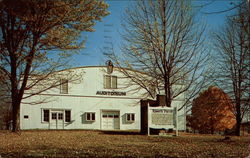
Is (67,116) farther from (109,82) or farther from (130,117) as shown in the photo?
(130,117)

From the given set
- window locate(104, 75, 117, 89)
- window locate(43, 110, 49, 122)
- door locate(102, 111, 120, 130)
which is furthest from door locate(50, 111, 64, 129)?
window locate(104, 75, 117, 89)

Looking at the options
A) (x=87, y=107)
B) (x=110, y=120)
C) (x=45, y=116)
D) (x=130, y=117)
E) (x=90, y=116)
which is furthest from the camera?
(x=130, y=117)

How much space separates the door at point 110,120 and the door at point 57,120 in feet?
16.3

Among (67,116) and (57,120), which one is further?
(67,116)

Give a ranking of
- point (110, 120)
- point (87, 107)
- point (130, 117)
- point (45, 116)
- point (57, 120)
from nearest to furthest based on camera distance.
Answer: point (45, 116) → point (57, 120) → point (87, 107) → point (110, 120) → point (130, 117)

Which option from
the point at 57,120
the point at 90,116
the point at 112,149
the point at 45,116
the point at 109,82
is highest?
the point at 109,82

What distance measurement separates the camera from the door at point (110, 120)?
31281 millimetres

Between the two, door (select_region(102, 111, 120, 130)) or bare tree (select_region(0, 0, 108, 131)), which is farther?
door (select_region(102, 111, 120, 130))

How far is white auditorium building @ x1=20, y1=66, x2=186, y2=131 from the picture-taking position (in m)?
28.5

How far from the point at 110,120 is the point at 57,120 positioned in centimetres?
630

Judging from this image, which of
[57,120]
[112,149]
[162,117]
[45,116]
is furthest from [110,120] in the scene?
[112,149]

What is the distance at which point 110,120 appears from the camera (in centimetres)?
3155

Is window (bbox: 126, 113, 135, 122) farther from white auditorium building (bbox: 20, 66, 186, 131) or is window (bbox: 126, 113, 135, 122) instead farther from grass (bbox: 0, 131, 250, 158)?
grass (bbox: 0, 131, 250, 158)

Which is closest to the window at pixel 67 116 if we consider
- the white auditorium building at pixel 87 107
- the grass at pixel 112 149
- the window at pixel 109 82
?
the white auditorium building at pixel 87 107
